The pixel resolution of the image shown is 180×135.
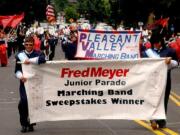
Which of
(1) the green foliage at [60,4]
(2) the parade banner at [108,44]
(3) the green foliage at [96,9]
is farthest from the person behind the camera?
(1) the green foliage at [60,4]

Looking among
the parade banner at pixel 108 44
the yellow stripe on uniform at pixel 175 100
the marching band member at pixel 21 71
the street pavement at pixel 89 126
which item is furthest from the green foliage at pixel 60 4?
the marching band member at pixel 21 71

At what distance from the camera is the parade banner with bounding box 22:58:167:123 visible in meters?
12.8

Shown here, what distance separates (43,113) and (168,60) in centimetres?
231

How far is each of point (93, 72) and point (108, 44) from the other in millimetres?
2489

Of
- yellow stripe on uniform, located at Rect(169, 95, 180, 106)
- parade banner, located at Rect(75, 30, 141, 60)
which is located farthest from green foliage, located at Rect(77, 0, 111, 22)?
parade banner, located at Rect(75, 30, 141, 60)

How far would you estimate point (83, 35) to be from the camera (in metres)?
16.0

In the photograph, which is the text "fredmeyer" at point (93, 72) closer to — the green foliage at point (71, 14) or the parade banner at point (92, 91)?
the parade banner at point (92, 91)

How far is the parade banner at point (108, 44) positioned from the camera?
50.0 feet

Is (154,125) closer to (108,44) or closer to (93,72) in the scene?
(93,72)

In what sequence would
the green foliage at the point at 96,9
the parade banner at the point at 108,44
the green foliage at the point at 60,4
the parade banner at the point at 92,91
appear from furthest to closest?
the green foliage at the point at 60,4
the green foliage at the point at 96,9
the parade banner at the point at 108,44
the parade banner at the point at 92,91

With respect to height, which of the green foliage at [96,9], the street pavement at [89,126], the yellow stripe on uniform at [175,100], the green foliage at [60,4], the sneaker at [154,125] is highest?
the sneaker at [154,125]

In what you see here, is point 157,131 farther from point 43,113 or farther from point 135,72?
point 43,113

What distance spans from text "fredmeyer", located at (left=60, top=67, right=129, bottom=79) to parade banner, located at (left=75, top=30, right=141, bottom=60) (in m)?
2.18

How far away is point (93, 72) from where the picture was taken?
508 inches
